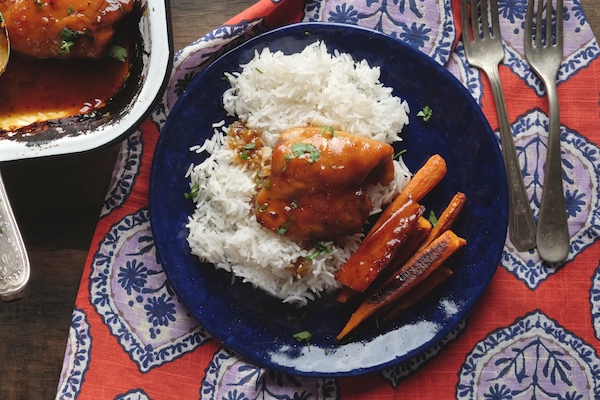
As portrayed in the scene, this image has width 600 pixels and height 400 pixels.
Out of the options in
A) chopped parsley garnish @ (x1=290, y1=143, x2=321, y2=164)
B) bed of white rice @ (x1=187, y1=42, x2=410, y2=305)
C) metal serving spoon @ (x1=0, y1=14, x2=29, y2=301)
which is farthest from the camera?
bed of white rice @ (x1=187, y1=42, x2=410, y2=305)

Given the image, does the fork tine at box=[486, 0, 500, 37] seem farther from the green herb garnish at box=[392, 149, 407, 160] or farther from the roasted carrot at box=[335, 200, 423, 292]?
the roasted carrot at box=[335, 200, 423, 292]

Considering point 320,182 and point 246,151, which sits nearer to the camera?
point 320,182

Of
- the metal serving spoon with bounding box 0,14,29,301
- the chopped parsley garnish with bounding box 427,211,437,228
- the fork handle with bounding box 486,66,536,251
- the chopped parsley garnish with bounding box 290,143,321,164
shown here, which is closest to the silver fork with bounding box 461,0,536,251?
the fork handle with bounding box 486,66,536,251

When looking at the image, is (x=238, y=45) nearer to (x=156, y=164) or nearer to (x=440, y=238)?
(x=156, y=164)

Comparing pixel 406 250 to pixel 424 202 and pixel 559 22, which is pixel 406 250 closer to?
pixel 424 202

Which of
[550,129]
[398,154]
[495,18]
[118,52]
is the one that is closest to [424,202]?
[398,154]

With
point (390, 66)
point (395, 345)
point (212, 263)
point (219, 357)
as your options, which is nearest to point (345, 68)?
point (390, 66)

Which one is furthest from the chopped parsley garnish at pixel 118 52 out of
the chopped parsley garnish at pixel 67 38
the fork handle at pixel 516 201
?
the fork handle at pixel 516 201
